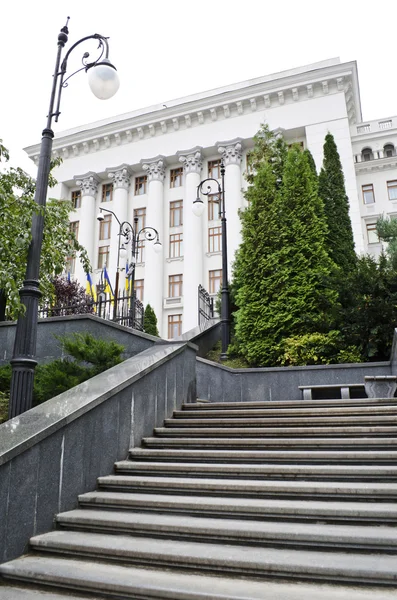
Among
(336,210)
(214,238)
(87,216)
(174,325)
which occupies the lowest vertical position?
(174,325)

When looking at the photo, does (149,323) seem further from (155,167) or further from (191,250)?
(155,167)

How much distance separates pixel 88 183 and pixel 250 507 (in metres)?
37.6

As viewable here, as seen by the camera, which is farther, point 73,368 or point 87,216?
point 87,216

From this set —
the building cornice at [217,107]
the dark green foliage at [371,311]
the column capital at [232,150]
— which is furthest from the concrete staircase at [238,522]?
the building cornice at [217,107]

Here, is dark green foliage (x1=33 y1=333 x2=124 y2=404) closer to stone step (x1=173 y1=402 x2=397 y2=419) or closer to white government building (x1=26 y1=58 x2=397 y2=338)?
stone step (x1=173 y1=402 x2=397 y2=419)

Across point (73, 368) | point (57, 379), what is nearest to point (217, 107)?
point (73, 368)

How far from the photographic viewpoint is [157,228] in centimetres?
3403

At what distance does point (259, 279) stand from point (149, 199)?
23838 mm

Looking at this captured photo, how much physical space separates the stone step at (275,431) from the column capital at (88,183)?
34.8m

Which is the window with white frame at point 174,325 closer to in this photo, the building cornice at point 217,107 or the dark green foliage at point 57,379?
the building cornice at point 217,107

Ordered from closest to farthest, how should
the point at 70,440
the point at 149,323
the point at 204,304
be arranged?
the point at 70,440 → the point at 204,304 → the point at 149,323

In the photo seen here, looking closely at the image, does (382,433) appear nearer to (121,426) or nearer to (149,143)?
(121,426)

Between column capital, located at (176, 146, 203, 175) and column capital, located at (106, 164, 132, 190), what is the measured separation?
4.98 meters

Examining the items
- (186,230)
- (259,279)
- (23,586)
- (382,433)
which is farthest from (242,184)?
(23,586)
